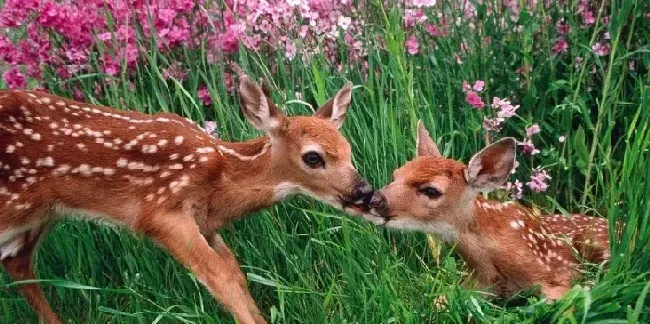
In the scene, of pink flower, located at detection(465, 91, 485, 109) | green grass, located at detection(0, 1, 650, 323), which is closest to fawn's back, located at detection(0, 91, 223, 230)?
A: green grass, located at detection(0, 1, 650, 323)

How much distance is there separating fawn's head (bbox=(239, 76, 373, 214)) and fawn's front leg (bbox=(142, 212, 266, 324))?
465mm

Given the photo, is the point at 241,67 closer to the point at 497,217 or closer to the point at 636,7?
the point at 497,217

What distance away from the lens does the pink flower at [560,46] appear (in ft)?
21.6

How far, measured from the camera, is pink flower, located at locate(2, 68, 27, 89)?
21.3ft

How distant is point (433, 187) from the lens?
5328 mm

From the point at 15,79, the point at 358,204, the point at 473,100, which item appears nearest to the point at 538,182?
the point at 473,100

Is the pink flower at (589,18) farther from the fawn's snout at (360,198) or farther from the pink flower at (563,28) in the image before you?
the fawn's snout at (360,198)

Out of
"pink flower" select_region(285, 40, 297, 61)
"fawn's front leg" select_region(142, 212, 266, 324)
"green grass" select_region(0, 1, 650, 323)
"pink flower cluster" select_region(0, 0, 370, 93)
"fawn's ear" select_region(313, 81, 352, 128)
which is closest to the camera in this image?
"green grass" select_region(0, 1, 650, 323)

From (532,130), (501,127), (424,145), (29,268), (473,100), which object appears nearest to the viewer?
(424,145)

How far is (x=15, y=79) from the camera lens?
6500 millimetres

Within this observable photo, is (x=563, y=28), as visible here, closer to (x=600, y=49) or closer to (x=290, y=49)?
(x=600, y=49)

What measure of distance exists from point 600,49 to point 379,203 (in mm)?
2070

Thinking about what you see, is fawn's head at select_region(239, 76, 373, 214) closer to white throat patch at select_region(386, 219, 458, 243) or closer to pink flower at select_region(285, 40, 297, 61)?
white throat patch at select_region(386, 219, 458, 243)

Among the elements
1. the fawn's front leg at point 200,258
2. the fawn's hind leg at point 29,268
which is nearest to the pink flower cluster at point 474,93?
the fawn's front leg at point 200,258
